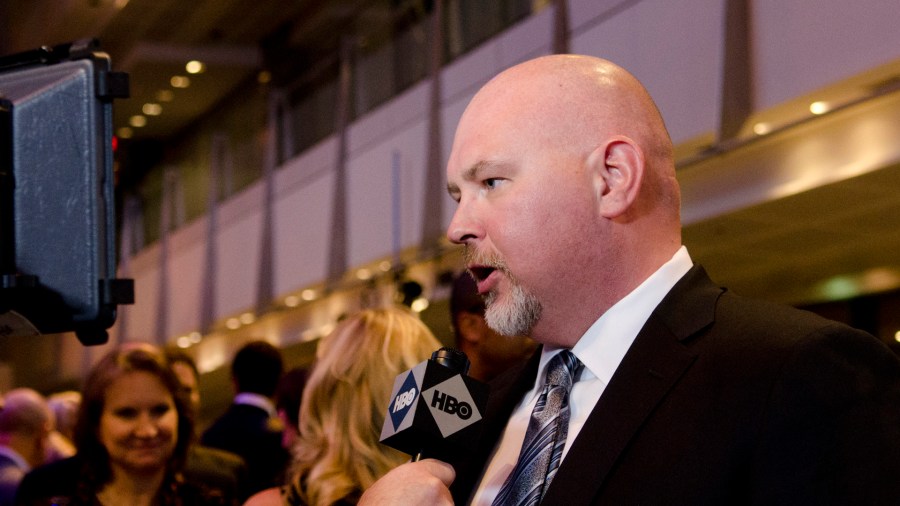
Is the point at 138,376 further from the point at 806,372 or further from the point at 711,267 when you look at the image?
the point at 711,267

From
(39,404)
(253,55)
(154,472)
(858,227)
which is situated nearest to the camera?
(154,472)

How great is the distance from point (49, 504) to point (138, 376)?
Result: 409 millimetres

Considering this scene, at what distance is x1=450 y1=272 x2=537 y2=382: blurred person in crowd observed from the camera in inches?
124

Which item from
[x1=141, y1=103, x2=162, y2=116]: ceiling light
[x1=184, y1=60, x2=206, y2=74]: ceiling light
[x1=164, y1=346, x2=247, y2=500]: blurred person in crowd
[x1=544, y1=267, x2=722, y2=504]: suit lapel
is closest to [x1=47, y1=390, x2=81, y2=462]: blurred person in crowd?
[x1=164, y1=346, x2=247, y2=500]: blurred person in crowd

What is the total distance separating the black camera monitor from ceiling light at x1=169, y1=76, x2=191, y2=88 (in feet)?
42.1

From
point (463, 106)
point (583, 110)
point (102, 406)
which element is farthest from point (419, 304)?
point (583, 110)

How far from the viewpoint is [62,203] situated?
57.7 inches

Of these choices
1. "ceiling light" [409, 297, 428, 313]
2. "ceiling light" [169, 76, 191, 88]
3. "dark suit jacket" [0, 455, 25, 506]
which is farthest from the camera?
"ceiling light" [169, 76, 191, 88]

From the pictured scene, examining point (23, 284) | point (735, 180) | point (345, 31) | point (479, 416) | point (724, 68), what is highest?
point (345, 31)

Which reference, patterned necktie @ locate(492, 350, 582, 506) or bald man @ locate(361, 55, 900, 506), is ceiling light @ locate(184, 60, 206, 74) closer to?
bald man @ locate(361, 55, 900, 506)

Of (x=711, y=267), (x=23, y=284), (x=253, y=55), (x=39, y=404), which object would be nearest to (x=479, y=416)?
(x=23, y=284)

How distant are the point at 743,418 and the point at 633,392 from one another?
0.15 meters

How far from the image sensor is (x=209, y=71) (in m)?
13.8

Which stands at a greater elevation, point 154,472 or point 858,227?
point 858,227
